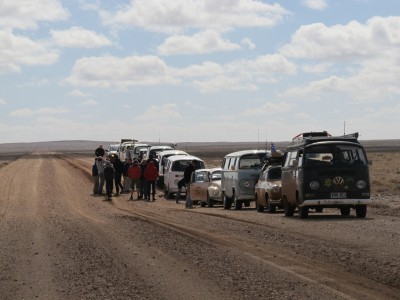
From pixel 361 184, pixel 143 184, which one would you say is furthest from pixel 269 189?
pixel 143 184

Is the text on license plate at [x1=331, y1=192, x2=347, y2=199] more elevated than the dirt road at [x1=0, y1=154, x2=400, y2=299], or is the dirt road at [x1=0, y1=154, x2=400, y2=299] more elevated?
the text on license plate at [x1=331, y1=192, x2=347, y2=199]

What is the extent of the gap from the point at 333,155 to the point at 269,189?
11.9 feet

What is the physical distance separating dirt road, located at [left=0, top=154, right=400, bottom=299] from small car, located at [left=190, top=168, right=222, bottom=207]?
599 cm

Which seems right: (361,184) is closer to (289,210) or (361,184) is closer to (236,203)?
(289,210)

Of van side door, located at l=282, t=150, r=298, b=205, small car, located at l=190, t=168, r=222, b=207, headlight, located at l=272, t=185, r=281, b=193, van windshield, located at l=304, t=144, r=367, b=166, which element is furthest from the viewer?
small car, located at l=190, t=168, r=222, b=207

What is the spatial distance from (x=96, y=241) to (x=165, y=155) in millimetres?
26586

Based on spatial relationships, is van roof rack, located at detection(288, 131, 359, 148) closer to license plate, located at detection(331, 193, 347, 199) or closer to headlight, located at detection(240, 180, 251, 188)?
license plate, located at detection(331, 193, 347, 199)

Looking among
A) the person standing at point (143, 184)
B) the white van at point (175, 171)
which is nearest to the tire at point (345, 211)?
the person standing at point (143, 184)

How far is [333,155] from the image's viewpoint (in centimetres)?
2566

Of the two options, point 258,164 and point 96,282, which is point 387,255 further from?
point 258,164

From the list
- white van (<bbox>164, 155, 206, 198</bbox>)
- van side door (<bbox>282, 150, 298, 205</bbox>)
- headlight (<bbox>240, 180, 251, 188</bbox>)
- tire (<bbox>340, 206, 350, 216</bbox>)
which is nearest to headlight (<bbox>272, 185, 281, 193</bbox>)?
van side door (<bbox>282, 150, 298, 205</bbox>)

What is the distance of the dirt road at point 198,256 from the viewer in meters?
12.4

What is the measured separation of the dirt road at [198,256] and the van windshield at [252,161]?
3.66 m

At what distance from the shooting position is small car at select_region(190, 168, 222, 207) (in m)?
34.8
